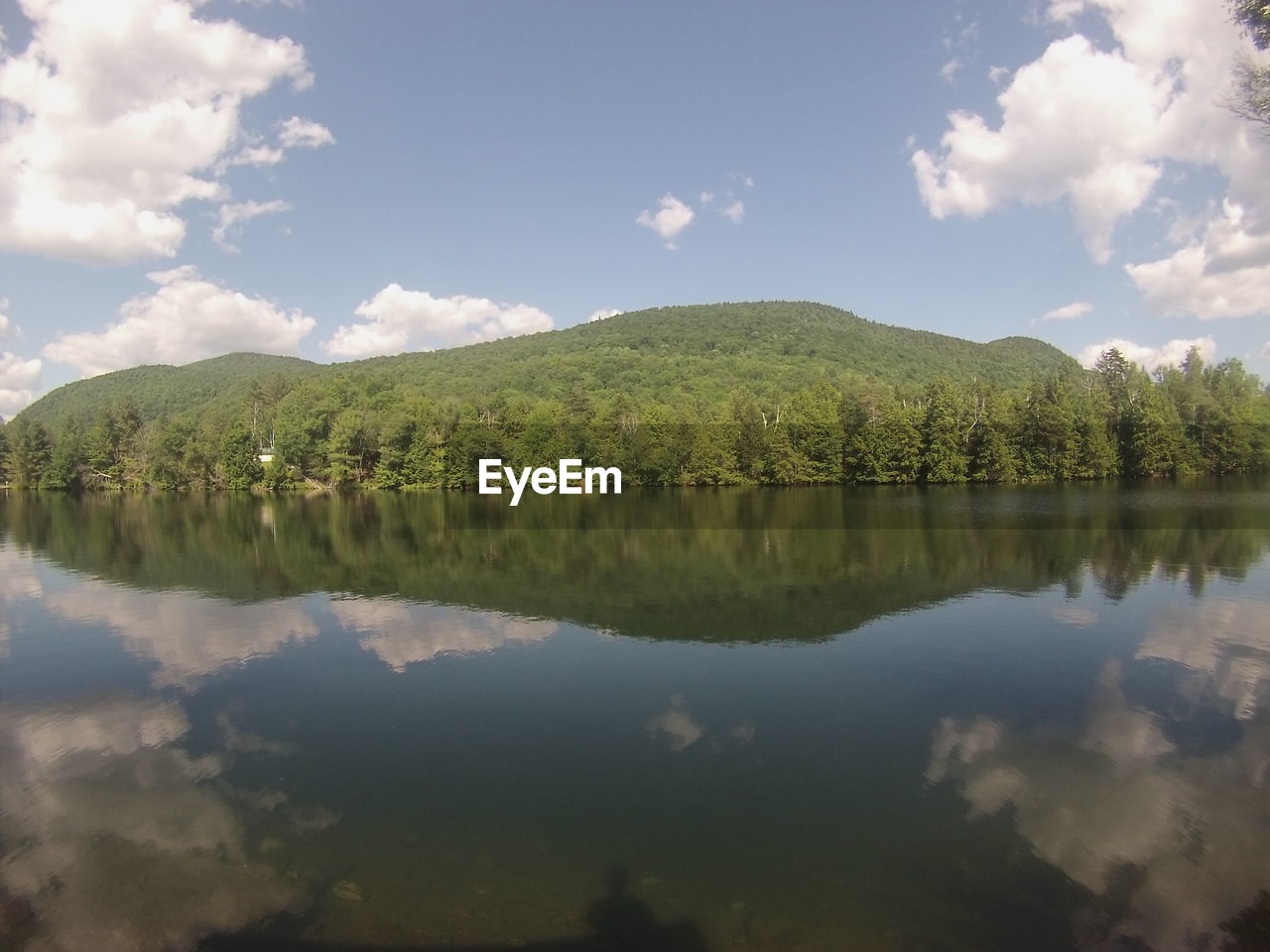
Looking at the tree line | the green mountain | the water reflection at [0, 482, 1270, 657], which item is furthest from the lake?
the green mountain

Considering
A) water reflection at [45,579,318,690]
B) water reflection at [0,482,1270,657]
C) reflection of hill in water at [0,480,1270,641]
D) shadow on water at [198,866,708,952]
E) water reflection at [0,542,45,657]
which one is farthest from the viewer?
reflection of hill in water at [0,480,1270,641]

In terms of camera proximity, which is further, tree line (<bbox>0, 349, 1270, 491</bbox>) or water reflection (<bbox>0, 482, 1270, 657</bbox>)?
tree line (<bbox>0, 349, 1270, 491</bbox>)

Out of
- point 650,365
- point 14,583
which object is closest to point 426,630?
point 14,583

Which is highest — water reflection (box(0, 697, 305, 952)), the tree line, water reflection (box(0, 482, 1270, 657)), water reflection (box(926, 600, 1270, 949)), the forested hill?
the forested hill

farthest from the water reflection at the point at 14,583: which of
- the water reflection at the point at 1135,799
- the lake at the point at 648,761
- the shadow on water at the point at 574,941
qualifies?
the water reflection at the point at 1135,799

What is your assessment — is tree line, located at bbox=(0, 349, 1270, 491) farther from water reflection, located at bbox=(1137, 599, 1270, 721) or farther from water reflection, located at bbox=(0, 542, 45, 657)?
water reflection, located at bbox=(1137, 599, 1270, 721)

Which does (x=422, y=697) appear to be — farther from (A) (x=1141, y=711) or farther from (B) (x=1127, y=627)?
(B) (x=1127, y=627)

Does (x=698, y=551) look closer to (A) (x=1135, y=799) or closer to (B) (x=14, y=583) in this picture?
(A) (x=1135, y=799)

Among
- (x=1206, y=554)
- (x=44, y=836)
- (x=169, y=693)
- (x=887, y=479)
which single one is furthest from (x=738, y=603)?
(x=887, y=479)
